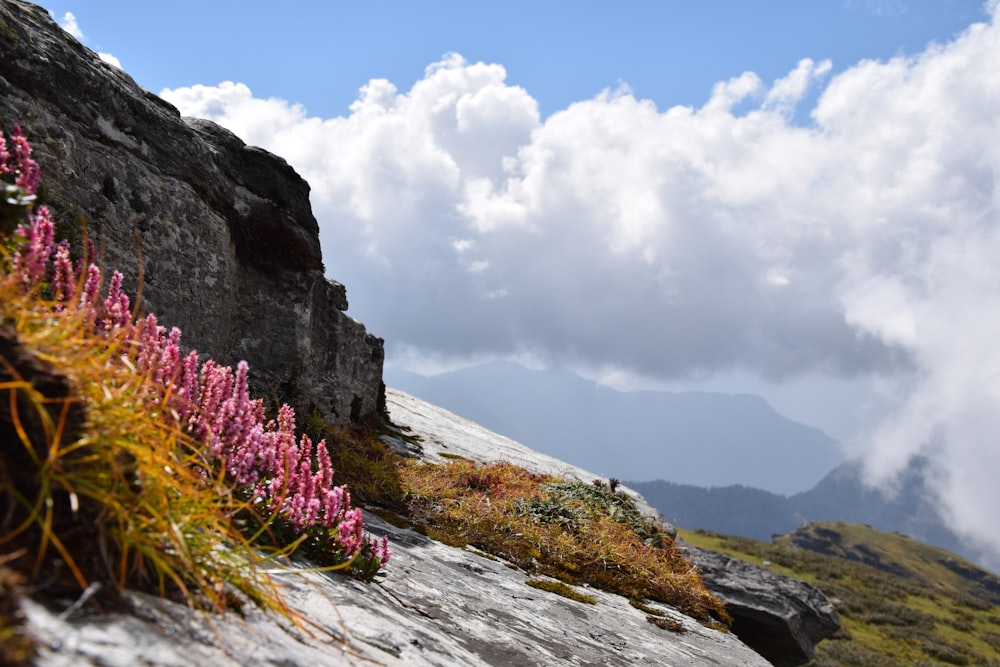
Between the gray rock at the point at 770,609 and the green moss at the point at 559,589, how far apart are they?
7262mm

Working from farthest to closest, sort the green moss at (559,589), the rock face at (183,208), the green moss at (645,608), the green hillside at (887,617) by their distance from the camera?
the green hillside at (887,617) < the green moss at (645,608) < the green moss at (559,589) < the rock face at (183,208)

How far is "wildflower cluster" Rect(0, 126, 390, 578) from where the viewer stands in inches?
180

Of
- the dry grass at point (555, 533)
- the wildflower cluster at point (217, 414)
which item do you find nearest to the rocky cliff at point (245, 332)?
the wildflower cluster at point (217, 414)

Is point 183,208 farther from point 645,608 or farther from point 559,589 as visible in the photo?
point 645,608

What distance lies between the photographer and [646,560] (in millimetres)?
13828

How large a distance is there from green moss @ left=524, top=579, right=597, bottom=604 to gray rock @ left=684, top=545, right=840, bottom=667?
726 centimetres

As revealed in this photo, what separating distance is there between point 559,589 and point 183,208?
365 inches

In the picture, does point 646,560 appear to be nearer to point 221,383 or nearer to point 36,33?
point 221,383

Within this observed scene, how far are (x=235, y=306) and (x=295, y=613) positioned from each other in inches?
384

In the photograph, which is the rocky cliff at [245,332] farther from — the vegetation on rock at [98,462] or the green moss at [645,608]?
Result: the vegetation on rock at [98,462]

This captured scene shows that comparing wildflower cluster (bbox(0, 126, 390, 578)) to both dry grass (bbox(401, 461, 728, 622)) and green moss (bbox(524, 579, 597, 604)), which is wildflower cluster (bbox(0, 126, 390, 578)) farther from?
dry grass (bbox(401, 461, 728, 622))

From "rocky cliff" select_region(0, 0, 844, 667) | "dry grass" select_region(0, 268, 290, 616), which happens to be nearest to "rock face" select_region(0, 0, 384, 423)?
"rocky cliff" select_region(0, 0, 844, 667)

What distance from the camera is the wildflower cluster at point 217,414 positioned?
15.0 ft

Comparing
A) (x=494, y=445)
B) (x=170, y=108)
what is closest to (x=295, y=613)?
(x=170, y=108)
